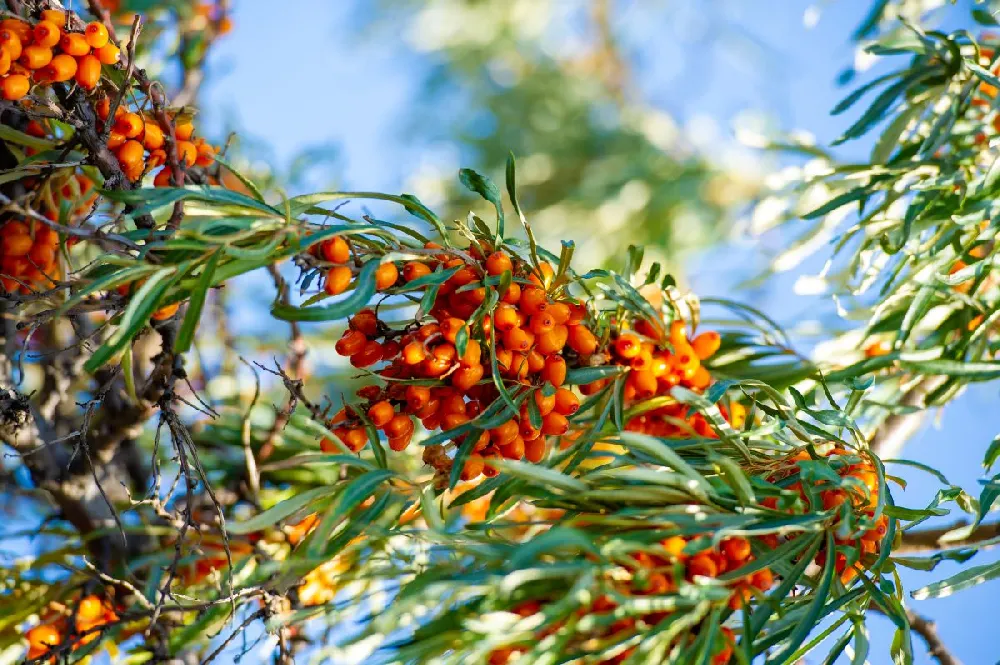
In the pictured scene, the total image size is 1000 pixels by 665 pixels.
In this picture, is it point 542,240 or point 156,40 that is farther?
point 542,240

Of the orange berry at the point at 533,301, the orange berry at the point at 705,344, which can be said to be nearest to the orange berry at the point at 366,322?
the orange berry at the point at 533,301

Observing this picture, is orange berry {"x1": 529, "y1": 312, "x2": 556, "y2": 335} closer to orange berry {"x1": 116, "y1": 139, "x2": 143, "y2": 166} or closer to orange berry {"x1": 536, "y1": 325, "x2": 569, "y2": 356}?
orange berry {"x1": 536, "y1": 325, "x2": 569, "y2": 356}

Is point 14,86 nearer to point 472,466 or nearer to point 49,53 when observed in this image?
point 49,53

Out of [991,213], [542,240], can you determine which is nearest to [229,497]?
[991,213]

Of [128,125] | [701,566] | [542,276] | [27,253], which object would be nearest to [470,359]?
[542,276]

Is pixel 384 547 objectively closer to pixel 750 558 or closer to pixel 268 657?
pixel 268 657

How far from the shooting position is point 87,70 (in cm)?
62

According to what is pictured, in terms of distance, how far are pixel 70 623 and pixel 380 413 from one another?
43 cm

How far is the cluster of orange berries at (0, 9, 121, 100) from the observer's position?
22.8 inches

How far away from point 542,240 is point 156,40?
1321 millimetres

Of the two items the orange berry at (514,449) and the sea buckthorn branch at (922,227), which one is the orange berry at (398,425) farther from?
the sea buckthorn branch at (922,227)

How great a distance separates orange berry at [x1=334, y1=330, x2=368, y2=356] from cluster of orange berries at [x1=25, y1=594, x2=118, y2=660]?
413mm

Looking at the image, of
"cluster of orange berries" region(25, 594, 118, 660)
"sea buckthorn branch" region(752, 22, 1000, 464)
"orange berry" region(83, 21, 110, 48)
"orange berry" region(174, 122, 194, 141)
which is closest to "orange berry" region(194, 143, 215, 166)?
"orange berry" region(174, 122, 194, 141)

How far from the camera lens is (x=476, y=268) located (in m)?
0.63
